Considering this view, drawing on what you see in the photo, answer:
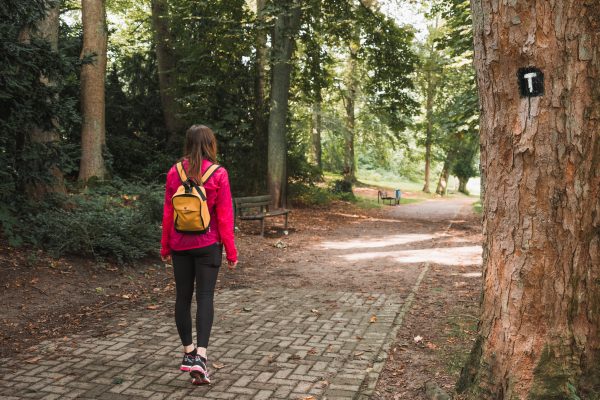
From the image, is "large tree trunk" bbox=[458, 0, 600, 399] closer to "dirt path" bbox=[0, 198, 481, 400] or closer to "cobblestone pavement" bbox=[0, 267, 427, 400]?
"dirt path" bbox=[0, 198, 481, 400]

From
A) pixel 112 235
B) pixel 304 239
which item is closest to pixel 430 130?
pixel 304 239

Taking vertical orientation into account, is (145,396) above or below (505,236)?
below

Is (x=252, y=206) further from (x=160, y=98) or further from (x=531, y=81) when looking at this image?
(x=531, y=81)

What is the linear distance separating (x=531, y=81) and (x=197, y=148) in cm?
243

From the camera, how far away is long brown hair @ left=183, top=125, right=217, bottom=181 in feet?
13.8

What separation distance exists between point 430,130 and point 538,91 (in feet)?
110

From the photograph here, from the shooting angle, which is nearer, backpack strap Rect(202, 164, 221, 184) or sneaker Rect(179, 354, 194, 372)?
backpack strap Rect(202, 164, 221, 184)

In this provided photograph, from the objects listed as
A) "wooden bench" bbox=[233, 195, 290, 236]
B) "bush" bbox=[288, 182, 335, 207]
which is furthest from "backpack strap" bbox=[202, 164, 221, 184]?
"bush" bbox=[288, 182, 335, 207]

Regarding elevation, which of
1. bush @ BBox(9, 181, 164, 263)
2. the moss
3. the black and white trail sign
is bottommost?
the moss

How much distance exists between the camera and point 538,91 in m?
3.16

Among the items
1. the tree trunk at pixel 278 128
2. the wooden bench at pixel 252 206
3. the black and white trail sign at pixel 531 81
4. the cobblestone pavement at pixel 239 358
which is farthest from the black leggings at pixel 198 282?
the tree trunk at pixel 278 128

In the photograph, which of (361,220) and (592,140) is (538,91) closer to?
(592,140)

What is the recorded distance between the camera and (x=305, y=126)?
23281 mm

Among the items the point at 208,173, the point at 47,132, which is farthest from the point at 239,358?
the point at 47,132
